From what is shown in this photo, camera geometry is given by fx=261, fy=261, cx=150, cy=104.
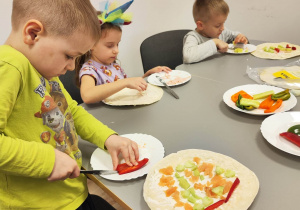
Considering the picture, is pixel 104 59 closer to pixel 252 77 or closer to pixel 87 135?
pixel 87 135

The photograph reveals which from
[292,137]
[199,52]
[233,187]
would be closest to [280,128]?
[292,137]

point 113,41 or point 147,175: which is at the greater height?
point 113,41

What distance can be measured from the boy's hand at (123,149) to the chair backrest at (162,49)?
1.07 metres

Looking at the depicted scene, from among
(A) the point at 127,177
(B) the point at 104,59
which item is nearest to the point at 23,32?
(A) the point at 127,177

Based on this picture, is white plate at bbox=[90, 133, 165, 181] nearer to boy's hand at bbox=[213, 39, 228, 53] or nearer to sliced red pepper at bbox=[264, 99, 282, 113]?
sliced red pepper at bbox=[264, 99, 282, 113]

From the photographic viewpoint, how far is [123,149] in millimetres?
818

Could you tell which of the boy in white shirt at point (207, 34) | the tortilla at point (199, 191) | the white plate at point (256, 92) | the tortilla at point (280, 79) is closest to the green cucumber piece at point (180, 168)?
the tortilla at point (199, 191)

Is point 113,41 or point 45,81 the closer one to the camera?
point 45,81

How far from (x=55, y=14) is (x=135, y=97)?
61 cm

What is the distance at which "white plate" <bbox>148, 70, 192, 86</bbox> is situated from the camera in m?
1.31

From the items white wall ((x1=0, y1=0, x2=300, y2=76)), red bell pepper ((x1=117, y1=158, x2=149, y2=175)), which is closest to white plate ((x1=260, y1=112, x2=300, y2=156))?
red bell pepper ((x1=117, y1=158, x2=149, y2=175))

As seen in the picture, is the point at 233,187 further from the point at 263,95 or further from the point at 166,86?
the point at 166,86

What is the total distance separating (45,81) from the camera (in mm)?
764

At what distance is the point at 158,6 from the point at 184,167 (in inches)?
88.6
